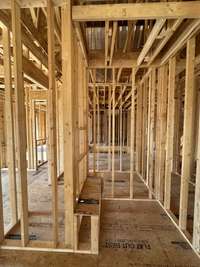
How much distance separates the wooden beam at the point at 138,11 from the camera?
5.95 ft

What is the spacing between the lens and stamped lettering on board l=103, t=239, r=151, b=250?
2176mm

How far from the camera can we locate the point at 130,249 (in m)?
2.14

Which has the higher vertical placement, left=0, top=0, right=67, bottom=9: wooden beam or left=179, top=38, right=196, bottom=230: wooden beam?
left=0, top=0, right=67, bottom=9: wooden beam

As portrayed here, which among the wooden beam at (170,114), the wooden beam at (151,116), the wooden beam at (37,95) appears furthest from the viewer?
the wooden beam at (37,95)

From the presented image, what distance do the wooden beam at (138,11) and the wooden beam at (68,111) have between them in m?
0.15

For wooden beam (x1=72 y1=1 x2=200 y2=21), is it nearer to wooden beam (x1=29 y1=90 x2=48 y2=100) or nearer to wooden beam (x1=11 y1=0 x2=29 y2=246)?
wooden beam (x1=11 y1=0 x2=29 y2=246)

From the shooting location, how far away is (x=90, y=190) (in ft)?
9.33

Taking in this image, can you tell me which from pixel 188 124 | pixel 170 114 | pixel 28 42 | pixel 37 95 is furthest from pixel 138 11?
pixel 37 95

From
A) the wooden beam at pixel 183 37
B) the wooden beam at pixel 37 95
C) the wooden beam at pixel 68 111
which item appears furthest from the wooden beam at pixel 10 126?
the wooden beam at pixel 37 95

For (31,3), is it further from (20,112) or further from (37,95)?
(37,95)

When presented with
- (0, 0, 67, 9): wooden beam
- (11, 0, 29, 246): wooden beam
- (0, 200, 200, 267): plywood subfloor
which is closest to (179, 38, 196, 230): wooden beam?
(0, 200, 200, 267): plywood subfloor

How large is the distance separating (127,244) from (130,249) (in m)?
0.09

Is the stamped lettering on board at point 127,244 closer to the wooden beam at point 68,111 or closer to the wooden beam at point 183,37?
the wooden beam at point 68,111

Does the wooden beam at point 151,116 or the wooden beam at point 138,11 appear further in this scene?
the wooden beam at point 151,116
